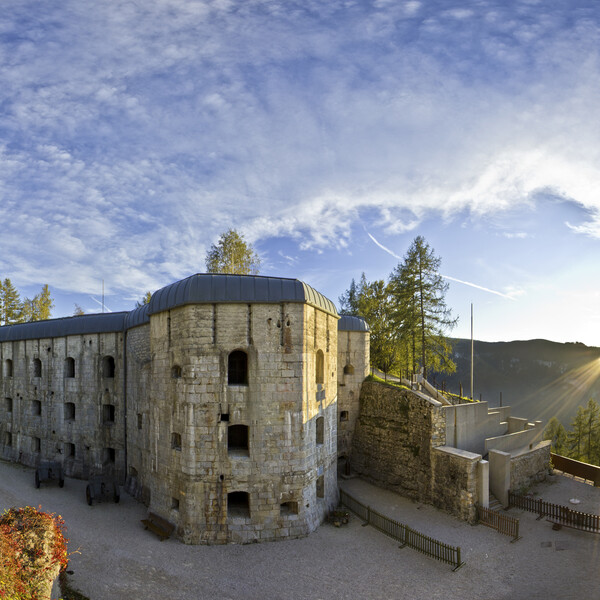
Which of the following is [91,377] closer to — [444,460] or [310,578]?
[310,578]

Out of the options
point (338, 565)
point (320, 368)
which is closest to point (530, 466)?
point (320, 368)

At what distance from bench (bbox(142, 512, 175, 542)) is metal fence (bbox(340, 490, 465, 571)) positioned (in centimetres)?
832

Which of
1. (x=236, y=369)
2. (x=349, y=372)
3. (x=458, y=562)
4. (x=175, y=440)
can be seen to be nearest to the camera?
(x=458, y=562)

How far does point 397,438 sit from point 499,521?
6.31 meters

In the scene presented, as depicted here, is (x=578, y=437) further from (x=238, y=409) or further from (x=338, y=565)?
(x=238, y=409)

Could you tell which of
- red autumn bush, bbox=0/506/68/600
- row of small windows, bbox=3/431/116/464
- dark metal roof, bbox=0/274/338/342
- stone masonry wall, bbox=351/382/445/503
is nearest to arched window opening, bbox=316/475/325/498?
stone masonry wall, bbox=351/382/445/503

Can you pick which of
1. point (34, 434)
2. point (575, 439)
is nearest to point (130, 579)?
point (34, 434)

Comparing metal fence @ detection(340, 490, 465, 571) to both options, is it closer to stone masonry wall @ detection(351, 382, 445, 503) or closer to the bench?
stone masonry wall @ detection(351, 382, 445, 503)

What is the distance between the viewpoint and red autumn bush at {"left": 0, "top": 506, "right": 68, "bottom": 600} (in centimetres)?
836

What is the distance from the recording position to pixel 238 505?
17.5m

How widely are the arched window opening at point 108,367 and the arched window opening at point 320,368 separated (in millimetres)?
13988

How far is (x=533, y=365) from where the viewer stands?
99062 mm

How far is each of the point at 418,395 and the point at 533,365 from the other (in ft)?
305

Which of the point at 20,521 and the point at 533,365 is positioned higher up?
the point at 20,521
